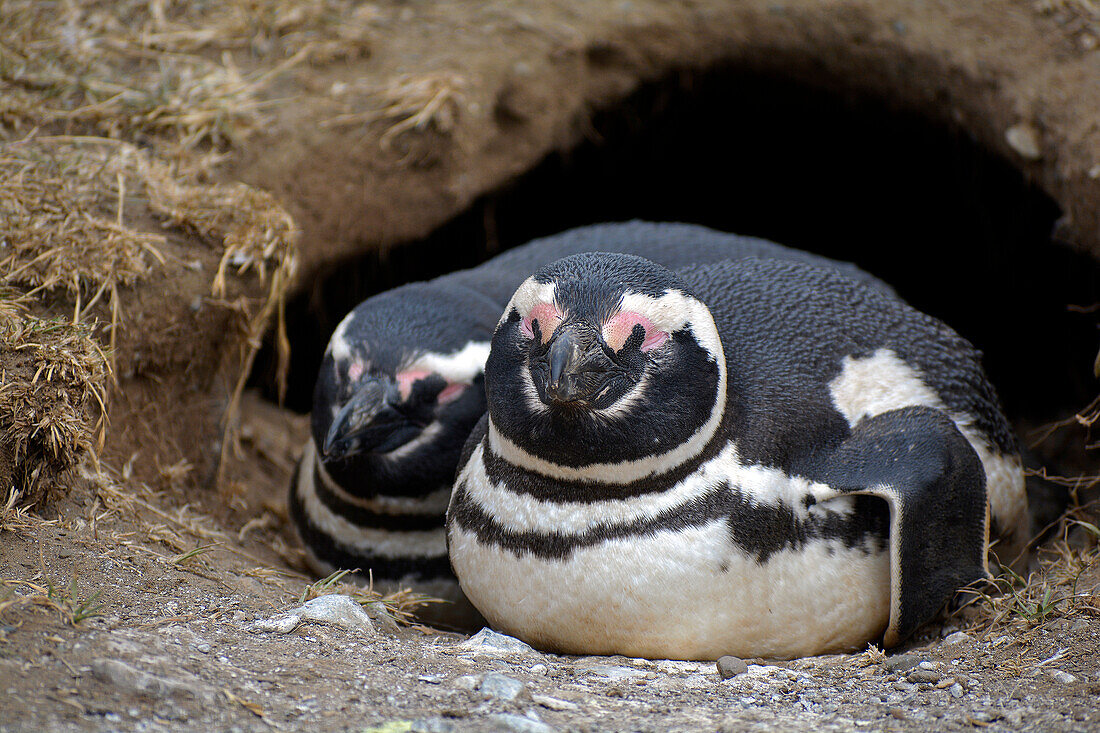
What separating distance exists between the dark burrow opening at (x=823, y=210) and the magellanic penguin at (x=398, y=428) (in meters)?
1.28

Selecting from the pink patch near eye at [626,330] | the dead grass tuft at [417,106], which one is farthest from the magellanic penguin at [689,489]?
the dead grass tuft at [417,106]

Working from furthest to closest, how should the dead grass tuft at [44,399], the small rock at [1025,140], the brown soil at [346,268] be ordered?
the small rock at [1025,140], the dead grass tuft at [44,399], the brown soil at [346,268]

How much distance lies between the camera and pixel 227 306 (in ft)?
10.7

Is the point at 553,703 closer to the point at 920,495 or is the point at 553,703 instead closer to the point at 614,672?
the point at 614,672

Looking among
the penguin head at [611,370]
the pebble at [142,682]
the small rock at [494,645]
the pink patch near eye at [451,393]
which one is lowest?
the small rock at [494,645]

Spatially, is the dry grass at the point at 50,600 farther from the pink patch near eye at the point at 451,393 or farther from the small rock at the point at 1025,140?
the small rock at the point at 1025,140

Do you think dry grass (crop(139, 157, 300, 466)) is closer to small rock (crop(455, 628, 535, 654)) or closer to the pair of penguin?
the pair of penguin

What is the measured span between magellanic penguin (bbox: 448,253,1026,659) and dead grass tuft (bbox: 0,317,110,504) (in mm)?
939

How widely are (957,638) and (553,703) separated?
3.19ft

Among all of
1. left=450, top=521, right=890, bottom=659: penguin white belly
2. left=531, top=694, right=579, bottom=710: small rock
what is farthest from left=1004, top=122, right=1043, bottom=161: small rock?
left=531, top=694, right=579, bottom=710: small rock

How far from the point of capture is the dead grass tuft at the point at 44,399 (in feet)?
7.73

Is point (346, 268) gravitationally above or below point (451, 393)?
below

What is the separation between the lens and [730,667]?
2.15 m

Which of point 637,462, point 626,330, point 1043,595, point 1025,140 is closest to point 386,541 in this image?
point 637,462
